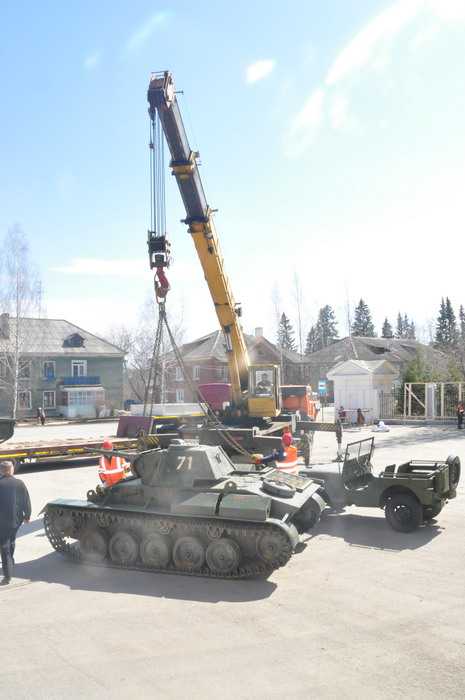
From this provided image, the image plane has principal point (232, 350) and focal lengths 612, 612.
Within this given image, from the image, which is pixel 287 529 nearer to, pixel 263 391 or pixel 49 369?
pixel 263 391

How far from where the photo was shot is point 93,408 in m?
47.3

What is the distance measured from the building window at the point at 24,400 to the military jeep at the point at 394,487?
1458 inches

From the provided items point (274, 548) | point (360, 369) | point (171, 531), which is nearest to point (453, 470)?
point (274, 548)

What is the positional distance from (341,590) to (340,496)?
3715mm

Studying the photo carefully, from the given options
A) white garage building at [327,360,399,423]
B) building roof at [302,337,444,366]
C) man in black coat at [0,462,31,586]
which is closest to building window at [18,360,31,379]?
white garage building at [327,360,399,423]

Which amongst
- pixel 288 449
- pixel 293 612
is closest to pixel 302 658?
pixel 293 612

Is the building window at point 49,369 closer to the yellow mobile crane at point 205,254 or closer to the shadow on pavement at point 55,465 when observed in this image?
the shadow on pavement at point 55,465

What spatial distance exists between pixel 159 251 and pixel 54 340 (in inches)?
1443

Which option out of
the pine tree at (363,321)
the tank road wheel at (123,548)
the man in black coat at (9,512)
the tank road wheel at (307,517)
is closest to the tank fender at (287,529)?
the tank road wheel at (307,517)

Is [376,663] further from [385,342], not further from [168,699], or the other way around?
Result: [385,342]

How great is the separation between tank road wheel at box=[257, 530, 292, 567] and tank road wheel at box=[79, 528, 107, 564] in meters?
2.53

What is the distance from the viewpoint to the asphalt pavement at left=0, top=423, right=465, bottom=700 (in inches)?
218

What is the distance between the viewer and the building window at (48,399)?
46.7 m

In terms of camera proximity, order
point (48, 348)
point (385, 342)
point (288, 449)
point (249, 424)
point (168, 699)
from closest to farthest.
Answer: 1. point (168, 699)
2. point (288, 449)
3. point (249, 424)
4. point (48, 348)
5. point (385, 342)
